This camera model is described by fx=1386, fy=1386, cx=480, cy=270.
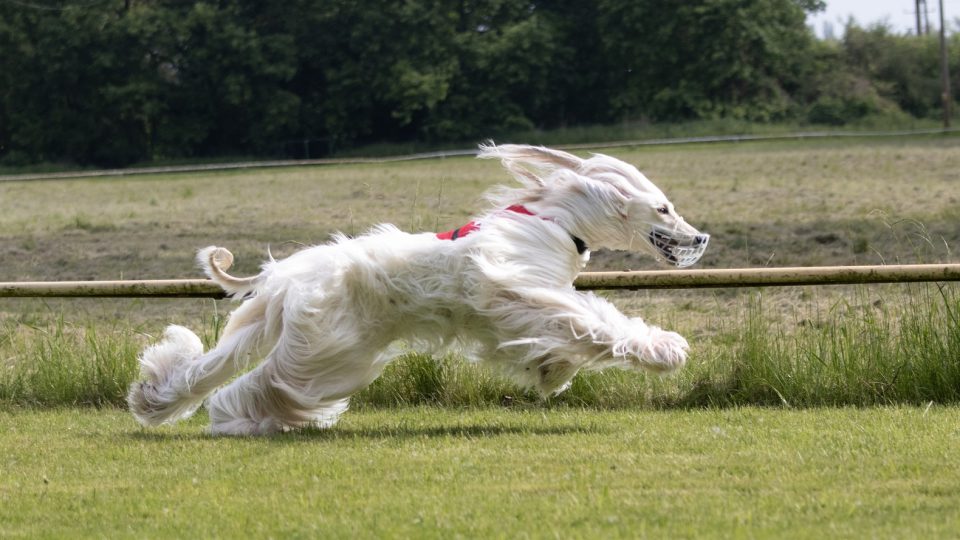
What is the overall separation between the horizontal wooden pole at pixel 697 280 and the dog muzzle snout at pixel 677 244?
0.71 meters

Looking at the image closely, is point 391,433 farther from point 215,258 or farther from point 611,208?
point 611,208

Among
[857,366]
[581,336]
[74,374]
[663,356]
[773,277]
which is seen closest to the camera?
[663,356]

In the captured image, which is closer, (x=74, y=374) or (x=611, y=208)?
(x=611, y=208)

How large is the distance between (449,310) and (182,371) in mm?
1285

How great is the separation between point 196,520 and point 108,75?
52.8m

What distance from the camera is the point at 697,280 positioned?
7000mm

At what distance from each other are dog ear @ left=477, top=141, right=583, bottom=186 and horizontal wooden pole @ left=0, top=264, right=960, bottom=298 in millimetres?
798

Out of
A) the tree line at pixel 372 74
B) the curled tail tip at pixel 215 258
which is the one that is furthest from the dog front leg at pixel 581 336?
the tree line at pixel 372 74

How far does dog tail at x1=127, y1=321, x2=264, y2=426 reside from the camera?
6285 mm

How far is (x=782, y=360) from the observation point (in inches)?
282

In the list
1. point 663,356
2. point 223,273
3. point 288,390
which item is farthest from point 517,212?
point 223,273

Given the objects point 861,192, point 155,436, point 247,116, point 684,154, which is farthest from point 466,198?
point 247,116

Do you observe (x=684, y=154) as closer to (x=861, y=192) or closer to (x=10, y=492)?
(x=861, y=192)

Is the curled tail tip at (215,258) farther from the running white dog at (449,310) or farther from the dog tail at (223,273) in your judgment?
the running white dog at (449,310)
